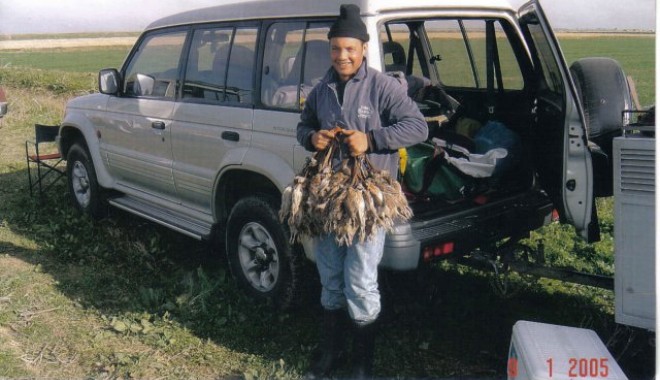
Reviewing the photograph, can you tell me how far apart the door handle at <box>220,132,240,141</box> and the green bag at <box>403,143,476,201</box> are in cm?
109

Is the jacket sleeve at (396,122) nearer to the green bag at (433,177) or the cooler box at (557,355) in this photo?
the green bag at (433,177)

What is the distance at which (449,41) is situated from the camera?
15.5ft

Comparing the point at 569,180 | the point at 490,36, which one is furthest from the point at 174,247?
the point at 569,180

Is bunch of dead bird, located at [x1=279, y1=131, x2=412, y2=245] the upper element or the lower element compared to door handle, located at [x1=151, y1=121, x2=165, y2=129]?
lower

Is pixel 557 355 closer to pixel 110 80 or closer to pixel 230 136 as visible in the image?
pixel 230 136

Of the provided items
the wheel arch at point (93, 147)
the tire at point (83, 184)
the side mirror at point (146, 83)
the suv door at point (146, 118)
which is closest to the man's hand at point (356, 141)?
the suv door at point (146, 118)

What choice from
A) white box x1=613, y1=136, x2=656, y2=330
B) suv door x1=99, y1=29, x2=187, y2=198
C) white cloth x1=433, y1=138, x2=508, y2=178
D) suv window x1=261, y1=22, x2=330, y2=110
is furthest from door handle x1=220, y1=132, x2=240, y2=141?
white box x1=613, y1=136, x2=656, y2=330

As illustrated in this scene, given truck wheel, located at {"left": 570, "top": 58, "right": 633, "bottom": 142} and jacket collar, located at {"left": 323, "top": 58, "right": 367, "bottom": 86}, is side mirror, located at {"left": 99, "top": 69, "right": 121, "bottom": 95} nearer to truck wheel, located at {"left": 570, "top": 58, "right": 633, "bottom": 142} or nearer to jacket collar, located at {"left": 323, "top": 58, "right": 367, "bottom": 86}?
jacket collar, located at {"left": 323, "top": 58, "right": 367, "bottom": 86}

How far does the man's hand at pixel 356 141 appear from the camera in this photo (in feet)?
9.61

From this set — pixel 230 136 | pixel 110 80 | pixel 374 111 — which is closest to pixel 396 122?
pixel 374 111

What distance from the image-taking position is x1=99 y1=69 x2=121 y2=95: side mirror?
5.40 metres

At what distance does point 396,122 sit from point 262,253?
1.47 metres

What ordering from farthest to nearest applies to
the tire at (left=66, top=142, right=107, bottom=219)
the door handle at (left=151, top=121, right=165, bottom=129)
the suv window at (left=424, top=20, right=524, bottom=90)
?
the tire at (left=66, top=142, right=107, bottom=219)
the door handle at (left=151, top=121, right=165, bottom=129)
the suv window at (left=424, top=20, right=524, bottom=90)

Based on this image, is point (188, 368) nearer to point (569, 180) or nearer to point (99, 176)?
point (569, 180)
